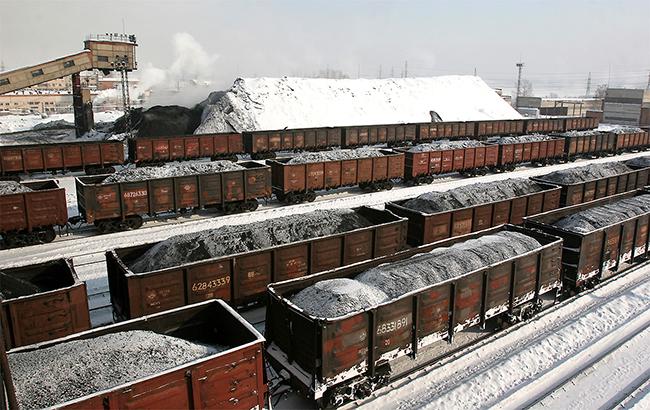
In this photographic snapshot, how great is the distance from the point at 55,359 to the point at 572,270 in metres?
12.5

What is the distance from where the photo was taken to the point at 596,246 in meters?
13.1

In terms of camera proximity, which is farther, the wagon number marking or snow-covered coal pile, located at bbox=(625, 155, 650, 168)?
snow-covered coal pile, located at bbox=(625, 155, 650, 168)

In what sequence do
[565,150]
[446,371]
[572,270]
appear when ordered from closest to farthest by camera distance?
[446,371] → [572,270] → [565,150]

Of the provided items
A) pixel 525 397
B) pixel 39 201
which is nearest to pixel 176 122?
pixel 39 201

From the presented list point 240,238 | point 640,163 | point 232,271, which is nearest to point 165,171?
point 240,238

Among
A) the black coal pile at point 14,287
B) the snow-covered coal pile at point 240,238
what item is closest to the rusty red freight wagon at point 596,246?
the snow-covered coal pile at point 240,238

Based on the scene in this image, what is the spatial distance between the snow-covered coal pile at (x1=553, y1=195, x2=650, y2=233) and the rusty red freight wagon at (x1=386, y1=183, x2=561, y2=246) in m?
2.41

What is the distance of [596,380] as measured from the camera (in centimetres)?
960

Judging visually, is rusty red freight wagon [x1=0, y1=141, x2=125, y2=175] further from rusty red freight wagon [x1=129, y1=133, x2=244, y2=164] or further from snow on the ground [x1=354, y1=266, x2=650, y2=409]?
snow on the ground [x1=354, y1=266, x2=650, y2=409]

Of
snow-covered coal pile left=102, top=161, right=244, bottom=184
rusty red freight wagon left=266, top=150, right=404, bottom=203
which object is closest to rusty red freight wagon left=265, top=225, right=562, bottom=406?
snow-covered coal pile left=102, top=161, right=244, bottom=184

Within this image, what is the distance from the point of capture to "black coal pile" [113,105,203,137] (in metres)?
43.2

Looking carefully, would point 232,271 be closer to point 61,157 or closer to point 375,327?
point 375,327

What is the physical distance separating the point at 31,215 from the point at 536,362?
16.7 m

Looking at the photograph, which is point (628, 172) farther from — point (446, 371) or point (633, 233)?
point (446, 371)
